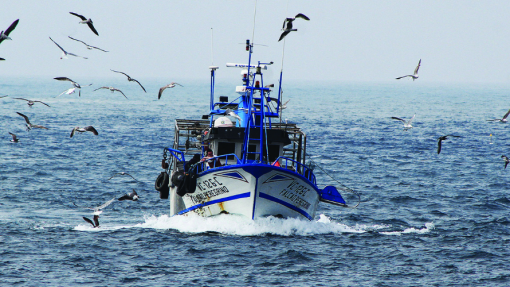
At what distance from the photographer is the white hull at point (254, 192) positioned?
21.8m

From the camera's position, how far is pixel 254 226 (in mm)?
22562

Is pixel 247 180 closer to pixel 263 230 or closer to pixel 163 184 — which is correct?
pixel 263 230

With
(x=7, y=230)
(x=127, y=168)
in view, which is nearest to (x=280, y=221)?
(x=7, y=230)

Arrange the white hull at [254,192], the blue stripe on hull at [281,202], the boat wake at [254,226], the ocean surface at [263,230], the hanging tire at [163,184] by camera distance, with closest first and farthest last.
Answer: the ocean surface at [263,230] < the white hull at [254,192] < the blue stripe on hull at [281,202] < the boat wake at [254,226] < the hanging tire at [163,184]

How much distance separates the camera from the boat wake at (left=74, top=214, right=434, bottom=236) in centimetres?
2267

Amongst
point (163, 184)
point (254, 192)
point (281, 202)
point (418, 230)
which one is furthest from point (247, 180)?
point (418, 230)

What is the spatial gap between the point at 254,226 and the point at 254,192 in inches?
56.6

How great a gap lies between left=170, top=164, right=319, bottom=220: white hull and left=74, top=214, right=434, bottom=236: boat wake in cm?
28

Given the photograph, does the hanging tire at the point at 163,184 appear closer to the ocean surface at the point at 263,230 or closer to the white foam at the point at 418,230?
the ocean surface at the point at 263,230

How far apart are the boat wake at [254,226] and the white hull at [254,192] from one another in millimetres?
279

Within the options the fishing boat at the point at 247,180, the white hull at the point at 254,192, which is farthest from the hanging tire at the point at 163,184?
the white hull at the point at 254,192

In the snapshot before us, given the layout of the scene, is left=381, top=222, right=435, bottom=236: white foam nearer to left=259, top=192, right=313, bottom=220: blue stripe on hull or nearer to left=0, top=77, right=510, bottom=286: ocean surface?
left=0, top=77, right=510, bottom=286: ocean surface

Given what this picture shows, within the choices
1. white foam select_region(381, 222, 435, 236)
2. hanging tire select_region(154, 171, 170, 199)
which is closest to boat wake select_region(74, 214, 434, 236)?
white foam select_region(381, 222, 435, 236)

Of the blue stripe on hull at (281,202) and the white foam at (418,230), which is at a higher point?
the blue stripe on hull at (281,202)
